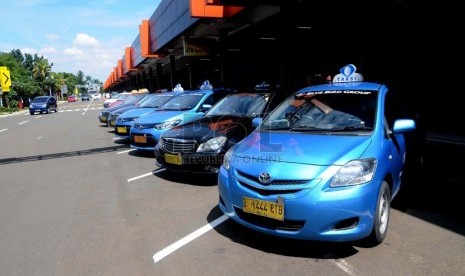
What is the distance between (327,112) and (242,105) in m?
2.61

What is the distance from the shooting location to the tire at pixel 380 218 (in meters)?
3.42

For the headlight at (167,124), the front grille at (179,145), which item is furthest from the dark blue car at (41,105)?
the front grille at (179,145)

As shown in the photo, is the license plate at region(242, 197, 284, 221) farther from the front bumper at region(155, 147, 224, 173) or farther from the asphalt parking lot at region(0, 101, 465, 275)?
the front bumper at region(155, 147, 224, 173)

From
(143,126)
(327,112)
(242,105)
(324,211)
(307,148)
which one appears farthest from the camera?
(143,126)

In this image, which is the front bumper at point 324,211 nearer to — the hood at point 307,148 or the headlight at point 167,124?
the hood at point 307,148

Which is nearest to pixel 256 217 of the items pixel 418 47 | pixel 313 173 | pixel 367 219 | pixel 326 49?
pixel 313 173

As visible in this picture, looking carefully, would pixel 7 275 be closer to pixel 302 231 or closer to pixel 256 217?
pixel 256 217

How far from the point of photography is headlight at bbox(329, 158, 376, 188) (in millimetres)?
3264

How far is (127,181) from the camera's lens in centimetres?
652

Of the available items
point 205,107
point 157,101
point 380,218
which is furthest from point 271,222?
point 157,101

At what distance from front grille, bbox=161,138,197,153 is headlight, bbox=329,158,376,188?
9.54 feet

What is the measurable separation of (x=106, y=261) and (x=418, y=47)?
382 inches

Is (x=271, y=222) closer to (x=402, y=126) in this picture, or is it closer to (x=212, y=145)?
(x=402, y=126)

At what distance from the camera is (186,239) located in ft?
13.0
